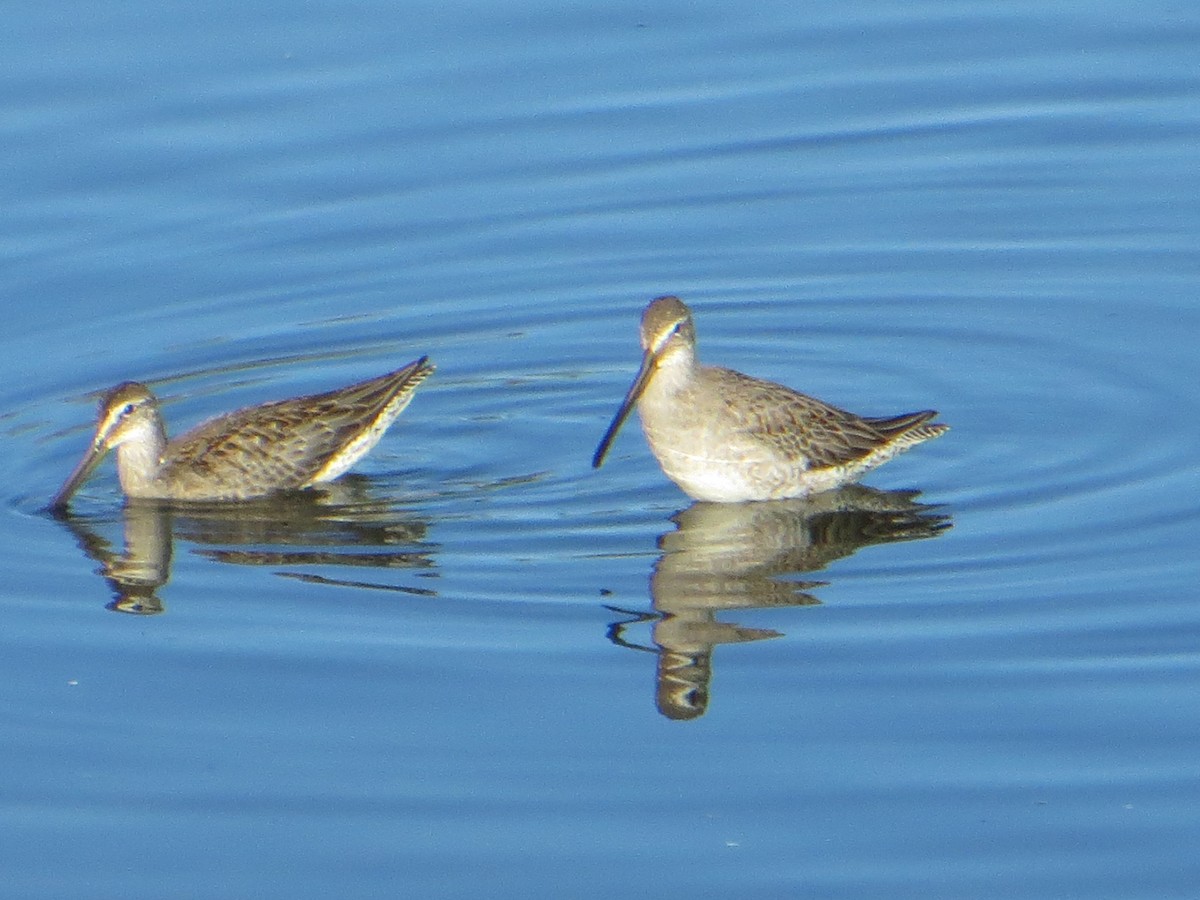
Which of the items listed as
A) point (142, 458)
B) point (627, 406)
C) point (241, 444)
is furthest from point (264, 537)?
point (627, 406)

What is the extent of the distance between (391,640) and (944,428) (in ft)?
12.2

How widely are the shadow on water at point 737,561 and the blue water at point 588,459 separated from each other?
0.04m

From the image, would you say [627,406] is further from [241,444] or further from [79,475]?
[79,475]

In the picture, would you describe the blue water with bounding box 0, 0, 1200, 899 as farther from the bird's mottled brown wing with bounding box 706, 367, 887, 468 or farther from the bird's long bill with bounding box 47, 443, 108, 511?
the bird's mottled brown wing with bounding box 706, 367, 887, 468

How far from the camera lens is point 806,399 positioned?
12.5m

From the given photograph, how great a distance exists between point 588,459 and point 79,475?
2817 millimetres

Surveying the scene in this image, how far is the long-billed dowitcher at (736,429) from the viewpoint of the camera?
12.0 metres

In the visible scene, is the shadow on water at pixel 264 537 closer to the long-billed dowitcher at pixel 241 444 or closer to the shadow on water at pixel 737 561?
the long-billed dowitcher at pixel 241 444

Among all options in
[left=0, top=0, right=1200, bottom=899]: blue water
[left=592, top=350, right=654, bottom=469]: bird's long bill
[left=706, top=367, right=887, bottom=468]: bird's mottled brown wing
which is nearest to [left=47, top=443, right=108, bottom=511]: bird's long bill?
[left=0, top=0, right=1200, bottom=899]: blue water

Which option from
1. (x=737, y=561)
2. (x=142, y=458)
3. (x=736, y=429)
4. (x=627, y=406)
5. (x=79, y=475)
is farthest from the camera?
(x=142, y=458)

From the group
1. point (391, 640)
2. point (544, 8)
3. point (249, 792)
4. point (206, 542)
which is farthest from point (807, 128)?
point (249, 792)

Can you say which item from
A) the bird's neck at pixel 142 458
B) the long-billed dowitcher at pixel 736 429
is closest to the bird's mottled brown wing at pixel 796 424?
the long-billed dowitcher at pixel 736 429

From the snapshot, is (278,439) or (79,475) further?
(278,439)

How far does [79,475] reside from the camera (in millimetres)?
12633
